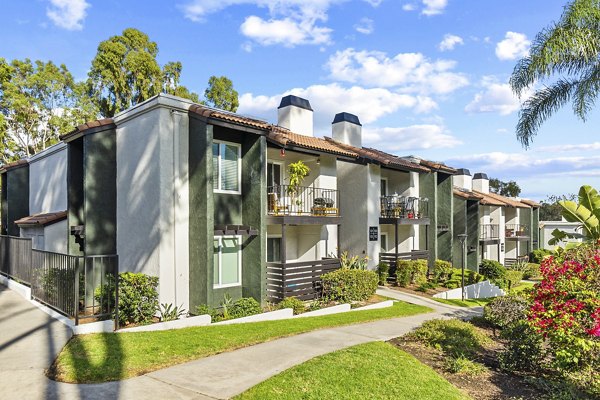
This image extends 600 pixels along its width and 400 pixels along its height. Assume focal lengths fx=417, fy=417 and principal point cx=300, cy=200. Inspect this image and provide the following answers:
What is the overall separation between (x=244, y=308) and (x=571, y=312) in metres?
8.97

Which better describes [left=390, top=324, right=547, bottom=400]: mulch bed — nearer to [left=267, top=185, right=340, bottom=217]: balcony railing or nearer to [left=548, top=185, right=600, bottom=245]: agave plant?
[left=548, top=185, right=600, bottom=245]: agave plant

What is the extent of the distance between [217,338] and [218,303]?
12.7ft

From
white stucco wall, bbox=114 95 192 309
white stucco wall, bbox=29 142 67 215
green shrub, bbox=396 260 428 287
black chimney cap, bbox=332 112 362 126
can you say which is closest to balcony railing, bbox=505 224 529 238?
green shrub, bbox=396 260 428 287

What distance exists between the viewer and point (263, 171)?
46.1 feet

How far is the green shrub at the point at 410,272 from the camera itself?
20.6 meters

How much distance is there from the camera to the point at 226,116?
13.0 m

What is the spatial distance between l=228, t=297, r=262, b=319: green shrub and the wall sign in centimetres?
848

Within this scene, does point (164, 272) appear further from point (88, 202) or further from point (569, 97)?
point (569, 97)

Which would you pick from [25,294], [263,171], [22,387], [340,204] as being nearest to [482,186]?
[340,204]

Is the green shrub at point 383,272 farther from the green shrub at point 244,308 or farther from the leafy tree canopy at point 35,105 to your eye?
the leafy tree canopy at point 35,105

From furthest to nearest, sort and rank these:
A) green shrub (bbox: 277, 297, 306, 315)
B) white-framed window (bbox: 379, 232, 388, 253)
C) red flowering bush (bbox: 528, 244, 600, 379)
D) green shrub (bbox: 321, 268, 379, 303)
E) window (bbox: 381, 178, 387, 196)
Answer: window (bbox: 381, 178, 387, 196)
white-framed window (bbox: 379, 232, 388, 253)
green shrub (bbox: 321, 268, 379, 303)
green shrub (bbox: 277, 297, 306, 315)
red flowering bush (bbox: 528, 244, 600, 379)

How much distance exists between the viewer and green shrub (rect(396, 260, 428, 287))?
67.7ft

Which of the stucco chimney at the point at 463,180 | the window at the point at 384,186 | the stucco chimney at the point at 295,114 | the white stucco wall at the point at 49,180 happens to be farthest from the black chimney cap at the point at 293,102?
the stucco chimney at the point at 463,180

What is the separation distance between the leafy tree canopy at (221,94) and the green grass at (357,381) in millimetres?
33257
